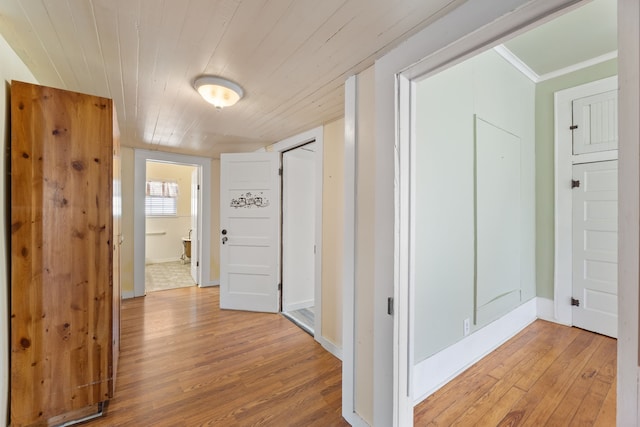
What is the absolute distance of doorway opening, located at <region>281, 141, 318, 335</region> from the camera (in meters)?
3.30

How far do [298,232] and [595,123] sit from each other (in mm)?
3406

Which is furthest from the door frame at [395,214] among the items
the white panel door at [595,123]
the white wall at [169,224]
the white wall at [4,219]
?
the white wall at [169,224]

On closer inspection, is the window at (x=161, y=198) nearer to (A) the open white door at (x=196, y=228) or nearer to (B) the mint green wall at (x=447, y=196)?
(A) the open white door at (x=196, y=228)

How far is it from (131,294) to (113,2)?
373 centimetres

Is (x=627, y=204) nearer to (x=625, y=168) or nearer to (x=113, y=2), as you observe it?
(x=625, y=168)

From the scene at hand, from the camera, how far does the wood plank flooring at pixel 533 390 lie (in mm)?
1578

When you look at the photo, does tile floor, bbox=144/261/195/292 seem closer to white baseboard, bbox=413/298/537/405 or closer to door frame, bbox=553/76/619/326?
white baseboard, bbox=413/298/537/405

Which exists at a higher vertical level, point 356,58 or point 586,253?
point 356,58

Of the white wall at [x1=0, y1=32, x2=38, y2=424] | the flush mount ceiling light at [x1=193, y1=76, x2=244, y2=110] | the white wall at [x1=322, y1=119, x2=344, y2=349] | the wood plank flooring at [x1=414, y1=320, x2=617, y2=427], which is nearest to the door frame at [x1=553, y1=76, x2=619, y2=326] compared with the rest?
the wood plank flooring at [x1=414, y1=320, x2=617, y2=427]

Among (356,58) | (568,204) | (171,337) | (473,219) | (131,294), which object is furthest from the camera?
(131,294)

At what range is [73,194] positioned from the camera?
146cm

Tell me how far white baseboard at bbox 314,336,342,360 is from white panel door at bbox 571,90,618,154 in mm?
3199

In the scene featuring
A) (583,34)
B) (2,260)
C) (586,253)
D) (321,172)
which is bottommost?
(586,253)

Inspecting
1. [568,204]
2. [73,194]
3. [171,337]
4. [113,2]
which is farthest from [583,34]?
[171,337]
